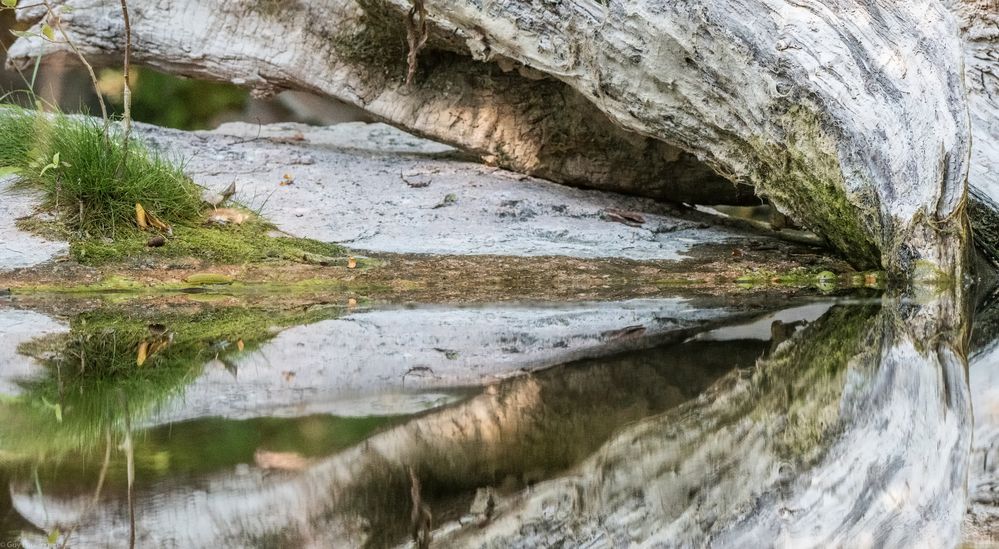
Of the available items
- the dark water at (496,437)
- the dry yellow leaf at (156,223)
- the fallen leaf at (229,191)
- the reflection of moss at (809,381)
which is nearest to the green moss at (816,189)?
the reflection of moss at (809,381)

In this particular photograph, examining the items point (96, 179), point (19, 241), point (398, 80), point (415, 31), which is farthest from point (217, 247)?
point (398, 80)

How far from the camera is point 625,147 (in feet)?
22.2

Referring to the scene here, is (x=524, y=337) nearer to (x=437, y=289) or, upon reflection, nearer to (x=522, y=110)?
(x=437, y=289)

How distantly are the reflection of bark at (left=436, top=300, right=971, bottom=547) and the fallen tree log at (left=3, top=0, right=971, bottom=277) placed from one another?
263 centimetres

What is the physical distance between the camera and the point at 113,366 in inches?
115

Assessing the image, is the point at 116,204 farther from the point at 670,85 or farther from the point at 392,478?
the point at 392,478

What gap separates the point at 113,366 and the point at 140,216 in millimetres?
2416

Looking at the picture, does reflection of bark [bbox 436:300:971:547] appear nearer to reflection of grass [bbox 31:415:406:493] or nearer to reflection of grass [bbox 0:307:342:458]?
reflection of grass [bbox 31:415:406:493]

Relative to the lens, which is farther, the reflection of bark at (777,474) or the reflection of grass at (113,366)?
the reflection of grass at (113,366)

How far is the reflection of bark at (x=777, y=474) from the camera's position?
1.71 m

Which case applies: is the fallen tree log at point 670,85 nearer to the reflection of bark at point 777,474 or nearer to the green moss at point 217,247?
the green moss at point 217,247

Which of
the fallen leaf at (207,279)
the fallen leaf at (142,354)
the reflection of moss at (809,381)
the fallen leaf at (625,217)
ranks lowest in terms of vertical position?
the fallen leaf at (207,279)

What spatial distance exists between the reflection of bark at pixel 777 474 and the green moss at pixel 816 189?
8.46ft

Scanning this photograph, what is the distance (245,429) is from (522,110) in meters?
4.90
